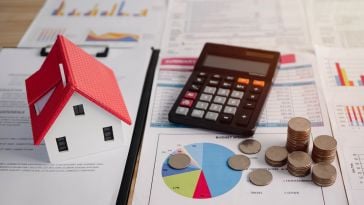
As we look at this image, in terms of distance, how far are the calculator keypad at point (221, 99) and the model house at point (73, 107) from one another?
11 centimetres

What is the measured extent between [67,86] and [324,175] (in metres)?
0.33

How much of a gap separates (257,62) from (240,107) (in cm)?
11

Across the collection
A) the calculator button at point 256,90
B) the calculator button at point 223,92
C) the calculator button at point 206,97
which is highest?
the calculator button at point 256,90

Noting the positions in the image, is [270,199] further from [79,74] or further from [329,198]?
[79,74]

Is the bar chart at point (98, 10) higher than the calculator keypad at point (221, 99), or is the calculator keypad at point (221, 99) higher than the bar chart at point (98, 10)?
the calculator keypad at point (221, 99)

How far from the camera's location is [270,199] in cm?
58

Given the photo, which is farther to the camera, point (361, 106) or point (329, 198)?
point (361, 106)

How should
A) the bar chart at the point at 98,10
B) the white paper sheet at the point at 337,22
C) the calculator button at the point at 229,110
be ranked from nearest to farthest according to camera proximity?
the calculator button at the point at 229,110, the white paper sheet at the point at 337,22, the bar chart at the point at 98,10

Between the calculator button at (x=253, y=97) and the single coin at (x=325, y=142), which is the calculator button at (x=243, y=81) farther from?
the single coin at (x=325, y=142)

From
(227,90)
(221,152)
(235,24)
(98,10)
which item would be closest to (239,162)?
(221,152)

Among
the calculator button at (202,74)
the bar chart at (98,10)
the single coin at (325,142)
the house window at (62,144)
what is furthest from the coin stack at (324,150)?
the bar chart at (98,10)

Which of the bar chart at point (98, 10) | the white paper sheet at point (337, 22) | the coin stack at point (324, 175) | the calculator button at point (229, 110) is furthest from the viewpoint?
the bar chart at point (98, 10)

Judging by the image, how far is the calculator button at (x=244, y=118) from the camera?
673mm

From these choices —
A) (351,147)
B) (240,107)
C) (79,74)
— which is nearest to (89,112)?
(79,74)
